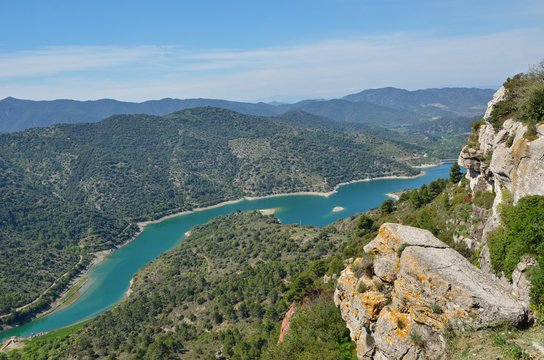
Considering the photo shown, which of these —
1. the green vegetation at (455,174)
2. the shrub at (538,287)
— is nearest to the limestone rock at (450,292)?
the shrub at (538,287)

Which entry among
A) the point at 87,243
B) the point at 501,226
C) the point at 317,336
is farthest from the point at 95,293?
the point at 501,226

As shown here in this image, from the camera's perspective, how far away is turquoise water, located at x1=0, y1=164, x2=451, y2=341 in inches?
3184

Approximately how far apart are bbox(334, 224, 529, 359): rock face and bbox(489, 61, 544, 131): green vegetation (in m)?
8.96

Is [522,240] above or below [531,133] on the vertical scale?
below

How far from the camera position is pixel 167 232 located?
137375mm

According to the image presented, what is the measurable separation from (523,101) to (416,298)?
1501 centimetres

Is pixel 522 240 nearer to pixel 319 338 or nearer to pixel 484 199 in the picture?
pixel 484 199

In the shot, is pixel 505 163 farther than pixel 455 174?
No

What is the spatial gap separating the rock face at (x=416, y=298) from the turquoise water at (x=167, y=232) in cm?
8588

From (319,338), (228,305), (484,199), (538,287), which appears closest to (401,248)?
(538,287)

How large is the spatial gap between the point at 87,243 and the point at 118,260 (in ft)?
66.2

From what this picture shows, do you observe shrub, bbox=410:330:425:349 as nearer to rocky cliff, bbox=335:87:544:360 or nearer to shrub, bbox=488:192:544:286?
rocky cliff, bbox=335:87:544:360

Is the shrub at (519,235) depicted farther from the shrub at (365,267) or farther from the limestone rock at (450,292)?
the shrub at (365,267)

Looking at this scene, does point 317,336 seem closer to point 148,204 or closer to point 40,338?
point 40,338
